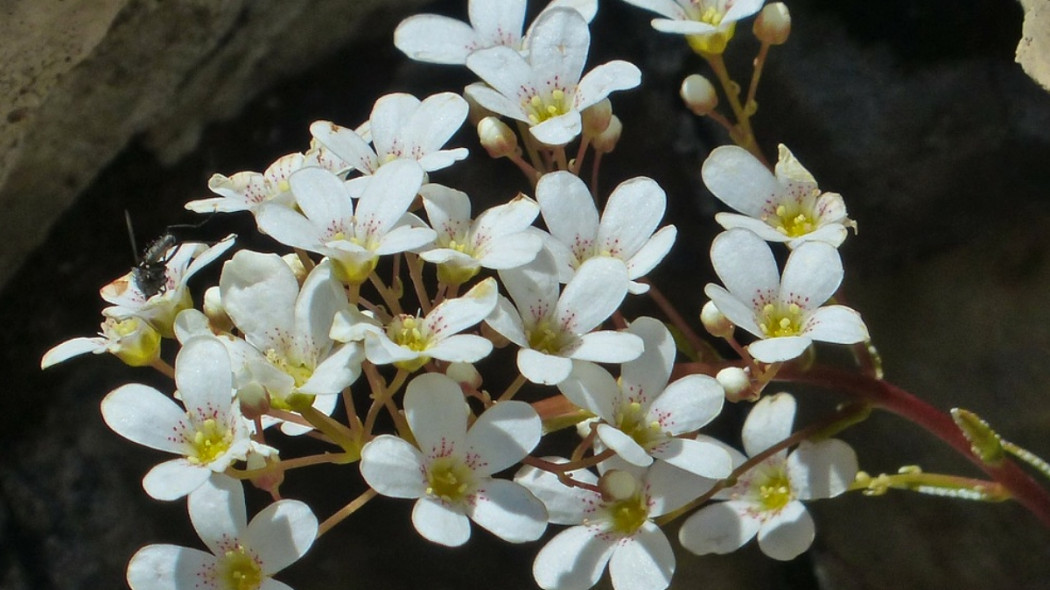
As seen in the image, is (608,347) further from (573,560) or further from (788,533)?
(788,533)

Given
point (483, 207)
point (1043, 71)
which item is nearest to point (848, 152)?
point (1043, 71)

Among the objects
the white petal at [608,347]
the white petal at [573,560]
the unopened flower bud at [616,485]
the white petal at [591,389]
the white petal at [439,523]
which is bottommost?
the white petal at [573,560]

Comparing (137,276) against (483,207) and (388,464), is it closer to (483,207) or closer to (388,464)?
(388,464)

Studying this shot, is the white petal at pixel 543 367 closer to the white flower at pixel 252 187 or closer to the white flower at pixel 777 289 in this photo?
the white flower at pixel 777 289

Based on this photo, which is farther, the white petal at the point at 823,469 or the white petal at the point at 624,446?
the white petal at the point at 823,469

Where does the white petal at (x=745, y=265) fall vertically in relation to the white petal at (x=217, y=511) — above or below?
above

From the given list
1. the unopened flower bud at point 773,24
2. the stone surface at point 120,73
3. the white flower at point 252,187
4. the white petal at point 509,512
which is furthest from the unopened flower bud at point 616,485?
the stone surface at point 120,73
